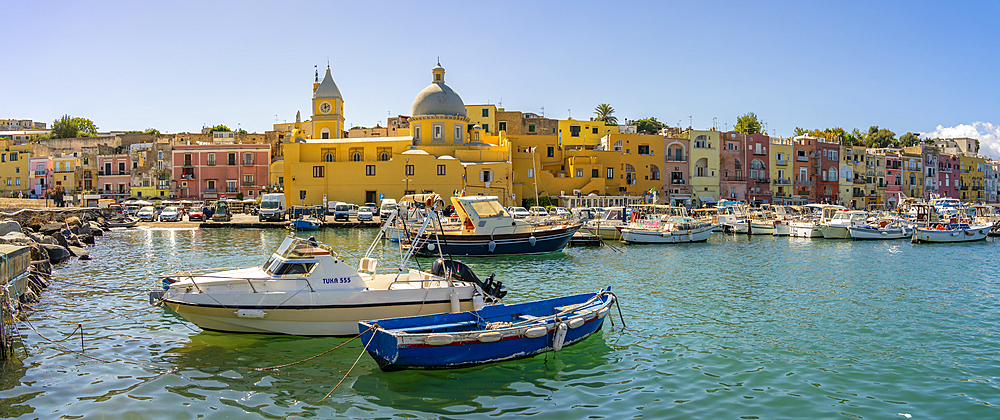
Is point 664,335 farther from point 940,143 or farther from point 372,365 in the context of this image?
point 940,143

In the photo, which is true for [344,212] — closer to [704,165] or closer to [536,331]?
[704,165]

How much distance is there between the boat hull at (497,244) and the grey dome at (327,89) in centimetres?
4893

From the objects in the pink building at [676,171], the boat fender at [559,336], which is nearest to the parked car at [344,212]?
the pink building at [676,171]

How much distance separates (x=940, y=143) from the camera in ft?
385

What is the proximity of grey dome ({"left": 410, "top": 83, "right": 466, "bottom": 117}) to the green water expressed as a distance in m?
48.5

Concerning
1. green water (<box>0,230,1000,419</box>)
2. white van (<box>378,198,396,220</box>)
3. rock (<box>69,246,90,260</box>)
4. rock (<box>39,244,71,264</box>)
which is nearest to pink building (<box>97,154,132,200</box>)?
white van (<box>378,198,396,220</box>)

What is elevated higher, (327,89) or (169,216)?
(327,89)

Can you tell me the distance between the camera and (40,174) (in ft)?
249

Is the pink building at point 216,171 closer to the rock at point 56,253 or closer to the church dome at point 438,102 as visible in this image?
the church dome at point 438,102

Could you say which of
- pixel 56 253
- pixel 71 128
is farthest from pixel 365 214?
pixel 71 128

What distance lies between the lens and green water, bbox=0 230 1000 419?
10.4 metres

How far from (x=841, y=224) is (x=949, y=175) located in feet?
225

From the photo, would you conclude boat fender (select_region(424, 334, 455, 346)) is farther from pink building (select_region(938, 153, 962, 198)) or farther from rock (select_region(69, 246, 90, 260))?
pink building (select_region(938, 153, 962, 198))

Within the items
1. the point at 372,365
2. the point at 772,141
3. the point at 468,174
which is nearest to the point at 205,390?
the point at 372,365
